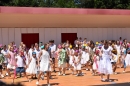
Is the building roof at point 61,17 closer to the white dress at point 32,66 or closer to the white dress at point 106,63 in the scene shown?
the white dress at point 32,66

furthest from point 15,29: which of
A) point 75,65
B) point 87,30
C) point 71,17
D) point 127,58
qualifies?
point 127,58

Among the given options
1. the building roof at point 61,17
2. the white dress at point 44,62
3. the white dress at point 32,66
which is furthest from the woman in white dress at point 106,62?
the building roof at point 61,17

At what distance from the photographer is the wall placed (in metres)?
17.9

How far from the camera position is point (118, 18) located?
19.6m

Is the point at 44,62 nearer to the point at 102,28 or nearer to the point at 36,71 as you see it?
the point at 36,71

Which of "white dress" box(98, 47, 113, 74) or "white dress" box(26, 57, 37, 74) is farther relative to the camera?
"white dress" box(26, 57, 37, 74)

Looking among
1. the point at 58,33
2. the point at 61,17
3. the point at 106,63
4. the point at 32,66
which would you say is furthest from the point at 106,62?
the point at 58,33

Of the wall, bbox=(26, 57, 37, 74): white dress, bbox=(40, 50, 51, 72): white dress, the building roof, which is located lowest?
bbox=(26, 57, 37, 74): white dress

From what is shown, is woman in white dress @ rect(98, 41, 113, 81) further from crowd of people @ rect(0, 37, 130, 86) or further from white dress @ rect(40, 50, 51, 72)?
white dress @ rect(40, 50, 51, 72)

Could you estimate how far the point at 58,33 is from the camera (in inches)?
776

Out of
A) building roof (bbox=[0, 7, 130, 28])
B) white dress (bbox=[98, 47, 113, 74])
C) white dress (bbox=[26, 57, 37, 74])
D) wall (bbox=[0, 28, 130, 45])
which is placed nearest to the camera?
white dress (bbox=[98, 47, 113, 74])

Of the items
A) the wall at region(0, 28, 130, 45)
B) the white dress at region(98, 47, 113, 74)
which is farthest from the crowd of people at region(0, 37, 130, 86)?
the wall at region(0, 28, 130, 45)

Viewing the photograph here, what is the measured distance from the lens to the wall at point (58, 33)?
1792 cm

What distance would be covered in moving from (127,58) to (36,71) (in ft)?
17.7
